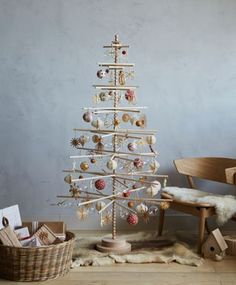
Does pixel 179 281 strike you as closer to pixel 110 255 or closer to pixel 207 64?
pixel 110 255

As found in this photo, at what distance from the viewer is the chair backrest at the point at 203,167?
4.56m

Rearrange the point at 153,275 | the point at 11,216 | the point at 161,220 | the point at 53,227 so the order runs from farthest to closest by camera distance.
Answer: the point at 161,220 → the point at 53,227 → the point at 11,216 → the point at 153,275

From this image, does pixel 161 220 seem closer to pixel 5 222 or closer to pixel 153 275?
pixel 153 275

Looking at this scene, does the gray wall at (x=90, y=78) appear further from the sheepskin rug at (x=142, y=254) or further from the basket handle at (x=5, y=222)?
the basket handle at (x=5, y=222)

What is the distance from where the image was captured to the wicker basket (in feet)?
11.5

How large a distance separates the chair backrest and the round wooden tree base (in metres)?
0.78

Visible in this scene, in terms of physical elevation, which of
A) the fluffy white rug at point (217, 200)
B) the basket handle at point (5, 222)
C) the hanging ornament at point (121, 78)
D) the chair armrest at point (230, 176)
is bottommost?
the basket handle at point (5, 222)

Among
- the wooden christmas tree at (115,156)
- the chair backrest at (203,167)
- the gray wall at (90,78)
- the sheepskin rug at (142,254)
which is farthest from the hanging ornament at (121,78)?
the sheepskin rug at (142,254)

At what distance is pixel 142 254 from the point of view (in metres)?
4.03

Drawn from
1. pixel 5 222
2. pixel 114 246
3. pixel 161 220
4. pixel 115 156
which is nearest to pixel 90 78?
pixel 115 156

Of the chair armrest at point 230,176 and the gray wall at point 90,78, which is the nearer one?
the chair armrest at point 230,176

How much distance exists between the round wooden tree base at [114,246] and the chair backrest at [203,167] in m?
0.78

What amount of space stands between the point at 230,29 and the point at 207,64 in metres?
0.32

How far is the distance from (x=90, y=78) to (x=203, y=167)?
3.70 feet
